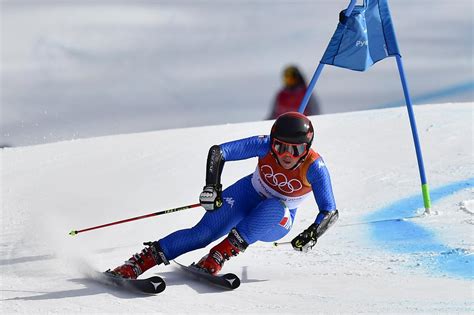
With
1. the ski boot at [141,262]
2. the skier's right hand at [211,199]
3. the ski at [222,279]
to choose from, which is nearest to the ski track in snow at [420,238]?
the ski at [222,279]

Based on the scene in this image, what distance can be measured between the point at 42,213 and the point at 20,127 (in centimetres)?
224

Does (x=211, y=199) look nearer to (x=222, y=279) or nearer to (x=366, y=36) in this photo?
(x=222, y=279)

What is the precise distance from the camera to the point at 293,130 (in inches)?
167

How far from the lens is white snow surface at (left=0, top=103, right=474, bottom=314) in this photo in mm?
4082

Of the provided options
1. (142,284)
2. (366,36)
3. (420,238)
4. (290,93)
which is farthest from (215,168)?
(290,93)

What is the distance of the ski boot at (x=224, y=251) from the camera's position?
4.38m

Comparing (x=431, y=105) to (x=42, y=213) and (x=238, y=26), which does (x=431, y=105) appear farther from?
(x=238, y=26)

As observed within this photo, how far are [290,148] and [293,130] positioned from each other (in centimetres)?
9

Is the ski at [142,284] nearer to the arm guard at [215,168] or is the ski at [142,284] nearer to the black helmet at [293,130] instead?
the arm guard at [215,168]

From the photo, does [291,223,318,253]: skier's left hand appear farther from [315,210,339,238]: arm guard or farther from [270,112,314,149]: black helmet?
[270,112,314,149]: black helmet

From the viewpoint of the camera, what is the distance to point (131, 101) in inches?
601

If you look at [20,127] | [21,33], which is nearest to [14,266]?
[20,127]

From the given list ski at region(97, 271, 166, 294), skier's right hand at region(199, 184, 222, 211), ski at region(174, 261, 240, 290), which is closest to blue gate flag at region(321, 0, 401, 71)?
skier's right hand at region(199, 184, 222, 211)

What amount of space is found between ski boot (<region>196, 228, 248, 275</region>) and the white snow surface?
105 mm
